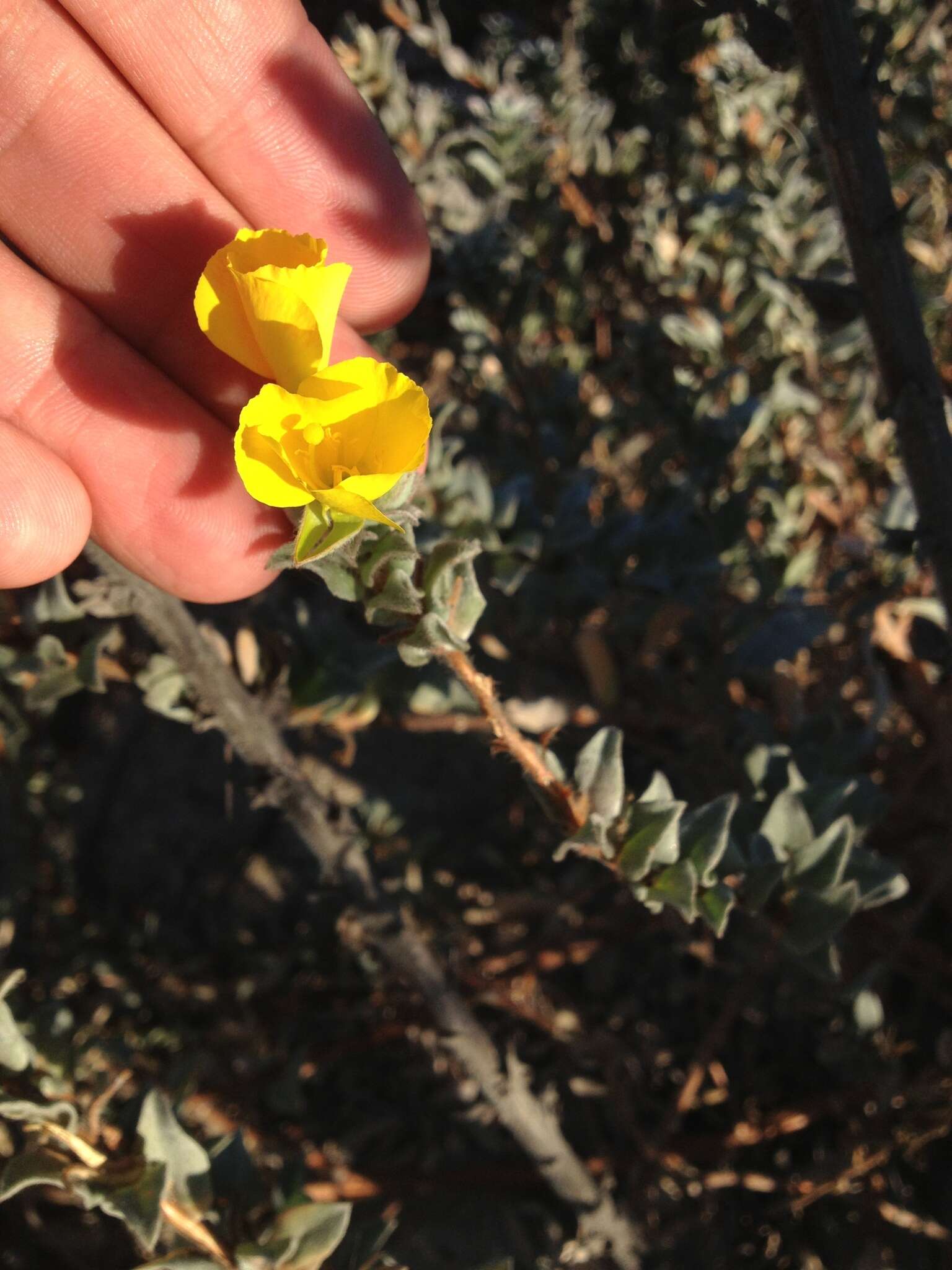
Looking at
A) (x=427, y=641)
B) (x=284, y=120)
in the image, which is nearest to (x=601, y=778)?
(x=427, y=641)

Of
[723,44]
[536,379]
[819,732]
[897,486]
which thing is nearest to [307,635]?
[819,732]

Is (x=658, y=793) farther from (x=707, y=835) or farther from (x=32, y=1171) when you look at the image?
(x=32, y=1171)

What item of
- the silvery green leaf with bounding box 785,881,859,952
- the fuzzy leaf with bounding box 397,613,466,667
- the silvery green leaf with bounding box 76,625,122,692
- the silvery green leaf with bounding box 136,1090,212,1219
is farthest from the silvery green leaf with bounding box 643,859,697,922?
the silvery green leaf with bounding box 76,625,122,692

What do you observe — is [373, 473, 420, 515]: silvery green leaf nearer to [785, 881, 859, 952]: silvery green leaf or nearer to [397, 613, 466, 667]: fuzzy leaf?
[397, 613, 466, 667]: fuzzy leaf

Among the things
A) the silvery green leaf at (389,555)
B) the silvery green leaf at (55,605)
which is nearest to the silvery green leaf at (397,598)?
the silvery green leaf at (389,555)

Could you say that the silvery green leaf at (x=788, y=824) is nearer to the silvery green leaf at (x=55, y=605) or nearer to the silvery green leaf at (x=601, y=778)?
the silvery green leaf at (x=601, y=778)

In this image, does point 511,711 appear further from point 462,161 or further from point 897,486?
point 462,161
